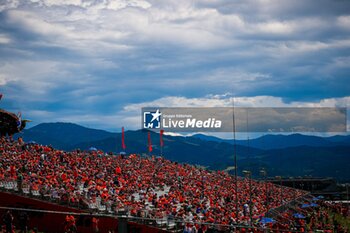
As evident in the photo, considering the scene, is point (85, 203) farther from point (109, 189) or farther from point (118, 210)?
point (109, 189)

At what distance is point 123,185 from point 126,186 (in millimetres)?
345

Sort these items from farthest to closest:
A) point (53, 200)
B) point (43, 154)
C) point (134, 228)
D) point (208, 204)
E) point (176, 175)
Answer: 1. point (176, 175)
2. point (43, 154)
3. point (208, 204)
4. point (53, 200)
5. point (134, 228)

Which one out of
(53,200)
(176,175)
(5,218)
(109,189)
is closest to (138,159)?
(176,175)

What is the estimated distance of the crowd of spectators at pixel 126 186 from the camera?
2569 centimetres

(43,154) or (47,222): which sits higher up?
(43,154)

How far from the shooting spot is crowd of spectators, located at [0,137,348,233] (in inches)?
1011

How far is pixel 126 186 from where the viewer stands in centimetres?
3291

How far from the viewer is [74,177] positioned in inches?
1265

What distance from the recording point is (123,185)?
33156 millimetres

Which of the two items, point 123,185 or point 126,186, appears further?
point 123,185

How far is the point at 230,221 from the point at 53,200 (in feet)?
31.6

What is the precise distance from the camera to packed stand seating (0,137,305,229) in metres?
25.7

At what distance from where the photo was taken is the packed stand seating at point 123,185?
25688mm

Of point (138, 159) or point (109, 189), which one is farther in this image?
point (138, 159)
